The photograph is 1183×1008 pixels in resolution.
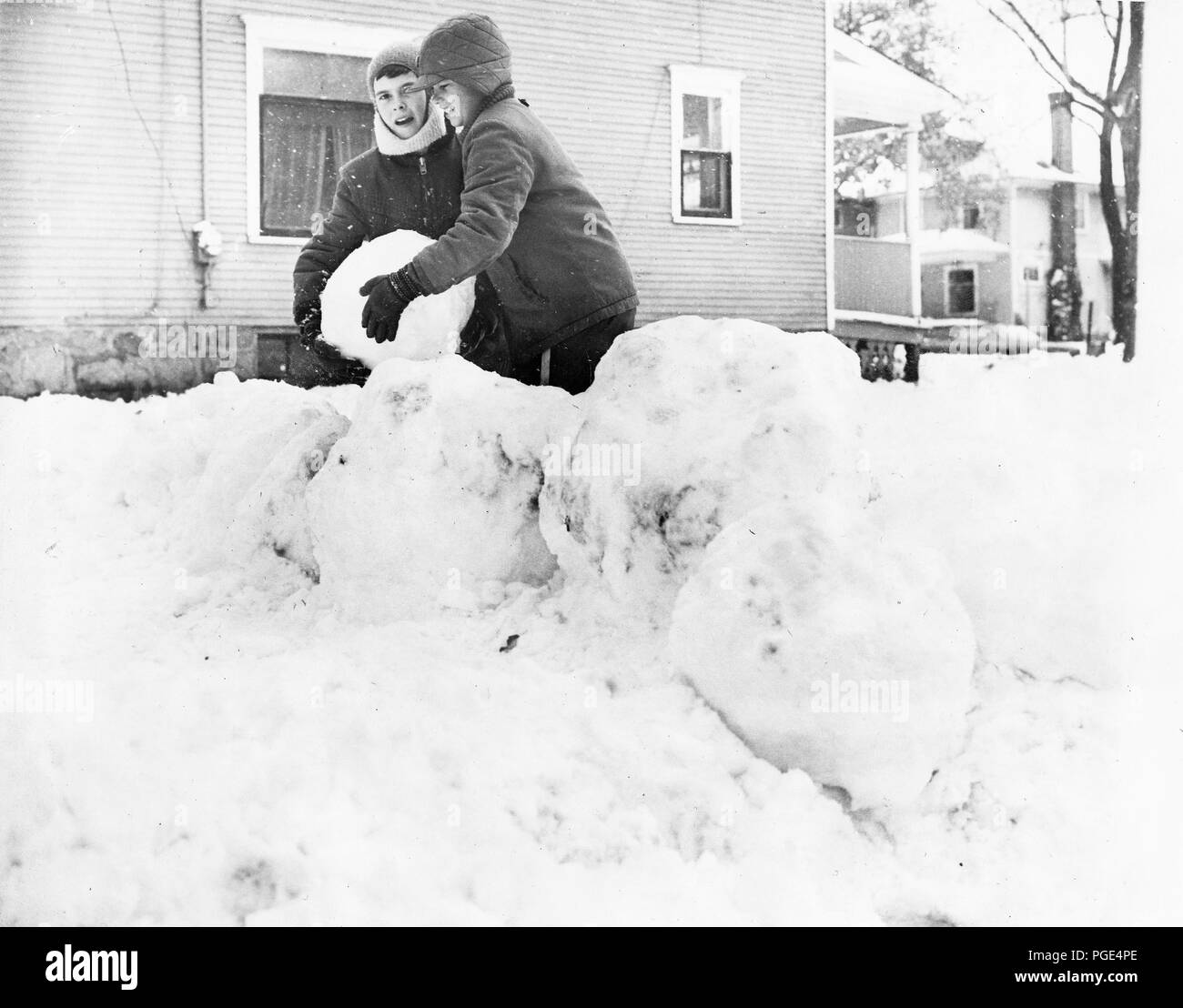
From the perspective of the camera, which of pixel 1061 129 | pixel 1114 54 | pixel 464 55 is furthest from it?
pixel 1061 129

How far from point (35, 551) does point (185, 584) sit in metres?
0.85

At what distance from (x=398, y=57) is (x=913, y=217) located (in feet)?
24.9

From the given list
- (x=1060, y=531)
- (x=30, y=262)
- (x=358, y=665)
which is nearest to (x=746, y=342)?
(x=1060, y=531)

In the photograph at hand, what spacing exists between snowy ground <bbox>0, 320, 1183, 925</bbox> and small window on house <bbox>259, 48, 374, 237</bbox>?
372 cm

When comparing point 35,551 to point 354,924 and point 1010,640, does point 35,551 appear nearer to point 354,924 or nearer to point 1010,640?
point 354,924

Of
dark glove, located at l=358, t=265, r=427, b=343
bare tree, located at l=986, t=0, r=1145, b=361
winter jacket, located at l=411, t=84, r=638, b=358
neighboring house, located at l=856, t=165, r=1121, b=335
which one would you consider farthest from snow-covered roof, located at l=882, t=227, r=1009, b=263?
dark glove, located at l=358, t=265, r=427, b=343

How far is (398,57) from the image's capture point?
10.8 feet

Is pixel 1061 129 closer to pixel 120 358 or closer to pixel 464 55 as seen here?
pixel 464 55

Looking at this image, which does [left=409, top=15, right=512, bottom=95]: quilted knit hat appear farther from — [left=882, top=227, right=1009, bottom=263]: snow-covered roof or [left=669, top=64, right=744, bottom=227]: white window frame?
[left=882, top=227, right=1009, bottom=263]: snow-covered roof

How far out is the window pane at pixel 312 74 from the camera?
7.10 metres

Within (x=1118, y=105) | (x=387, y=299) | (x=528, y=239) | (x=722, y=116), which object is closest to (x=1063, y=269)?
(x=722, y=116)

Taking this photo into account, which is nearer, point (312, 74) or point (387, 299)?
point (387, 299)

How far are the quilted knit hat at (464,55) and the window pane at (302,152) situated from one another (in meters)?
3.75

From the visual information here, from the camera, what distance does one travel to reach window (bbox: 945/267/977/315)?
42.3 feet
